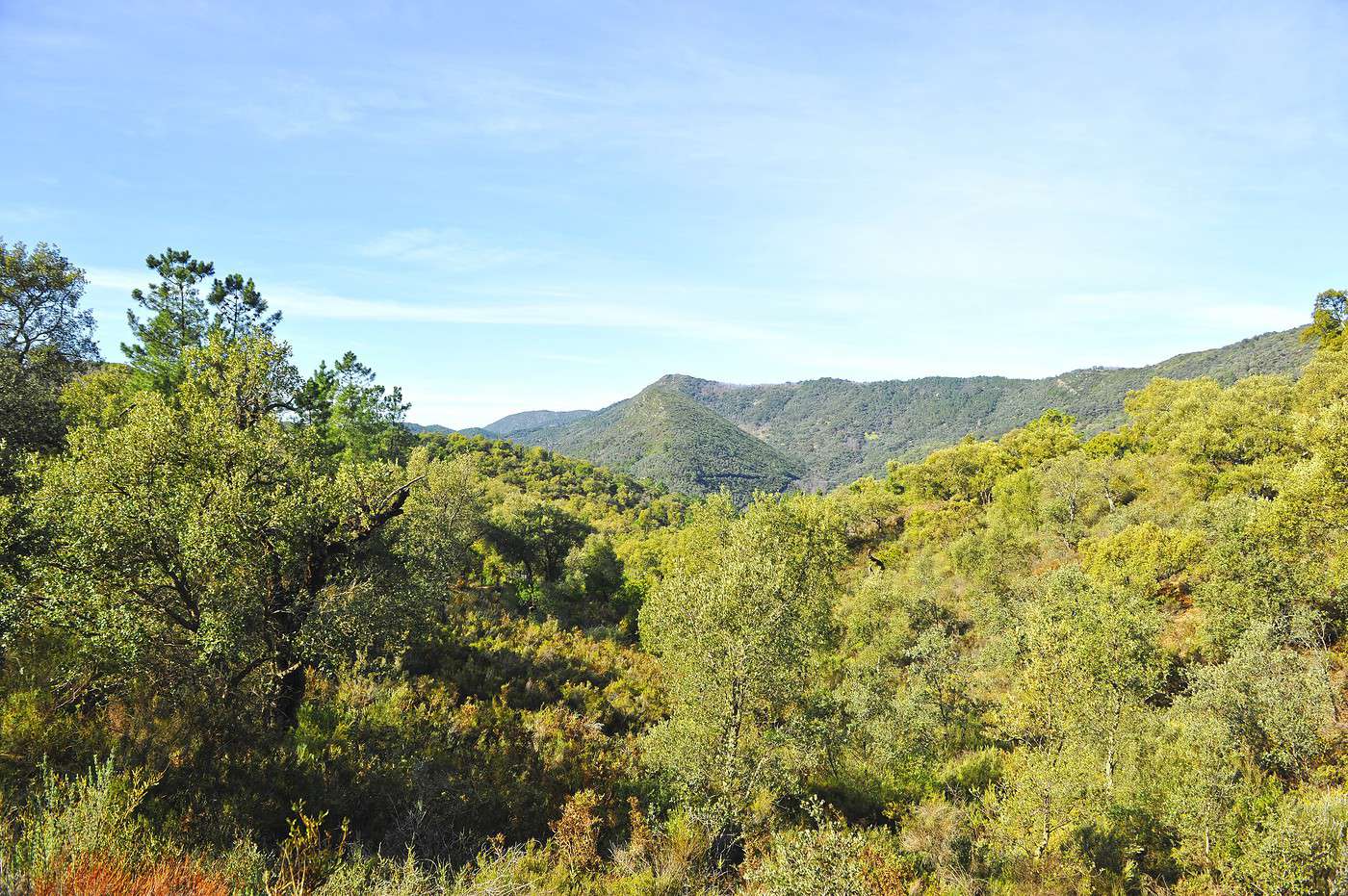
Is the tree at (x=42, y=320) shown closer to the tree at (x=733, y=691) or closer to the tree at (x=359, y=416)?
the tree at (x=359, y=416)

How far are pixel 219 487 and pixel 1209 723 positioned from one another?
3143cm

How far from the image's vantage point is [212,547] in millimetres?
13484

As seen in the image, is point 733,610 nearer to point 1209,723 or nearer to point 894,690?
point 1209,723

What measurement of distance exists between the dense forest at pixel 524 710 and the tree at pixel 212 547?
92mm

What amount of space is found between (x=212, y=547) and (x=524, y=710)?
1369 cm

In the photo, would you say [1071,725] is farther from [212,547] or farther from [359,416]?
[359,416]

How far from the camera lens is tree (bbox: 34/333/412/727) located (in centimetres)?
1268

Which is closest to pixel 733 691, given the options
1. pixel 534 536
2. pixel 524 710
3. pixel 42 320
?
pixel 524 710

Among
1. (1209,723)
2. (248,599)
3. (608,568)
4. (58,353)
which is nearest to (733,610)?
(248,599)

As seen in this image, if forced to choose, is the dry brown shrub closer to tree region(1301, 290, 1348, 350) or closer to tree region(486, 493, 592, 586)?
tree region(486, 493, 592, 586)

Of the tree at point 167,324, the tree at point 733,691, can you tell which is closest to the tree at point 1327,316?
the tree at point 733,691

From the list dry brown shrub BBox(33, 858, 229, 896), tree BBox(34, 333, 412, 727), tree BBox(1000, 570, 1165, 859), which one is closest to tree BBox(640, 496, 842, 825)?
tree BBox(1000, 570, 1165, 859)

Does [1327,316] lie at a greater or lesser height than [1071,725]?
greater

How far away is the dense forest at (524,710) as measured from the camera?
1184 centimetres
